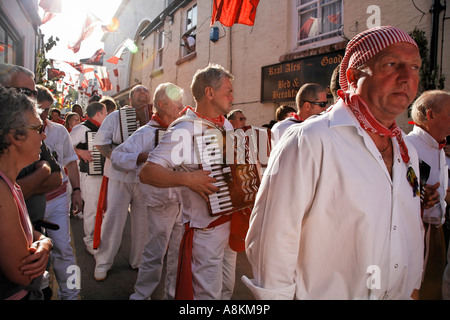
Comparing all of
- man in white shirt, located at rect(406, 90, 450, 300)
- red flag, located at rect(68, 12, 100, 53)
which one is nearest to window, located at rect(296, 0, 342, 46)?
man in white shirt, located at rect(406, 90, 450, 300)

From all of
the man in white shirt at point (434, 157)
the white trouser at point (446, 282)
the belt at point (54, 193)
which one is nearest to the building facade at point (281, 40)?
the man in white shirt at point (434, 157)

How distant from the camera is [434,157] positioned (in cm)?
268

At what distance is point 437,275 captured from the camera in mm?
2795

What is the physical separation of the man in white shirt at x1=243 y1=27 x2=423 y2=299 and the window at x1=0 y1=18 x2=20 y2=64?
8651 millimetres

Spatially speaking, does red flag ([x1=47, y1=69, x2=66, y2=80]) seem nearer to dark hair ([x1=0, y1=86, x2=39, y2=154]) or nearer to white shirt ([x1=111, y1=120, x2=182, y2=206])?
white shirt ([x1=111, y1=120, x2=182, y2=206])

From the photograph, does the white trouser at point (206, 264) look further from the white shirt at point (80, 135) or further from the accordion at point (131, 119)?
the white shirt at point (80, 135)

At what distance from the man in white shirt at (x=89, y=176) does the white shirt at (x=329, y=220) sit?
12.3 feet

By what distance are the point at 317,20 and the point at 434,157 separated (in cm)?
535

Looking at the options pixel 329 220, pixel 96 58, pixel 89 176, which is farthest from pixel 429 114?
pixel 96 58

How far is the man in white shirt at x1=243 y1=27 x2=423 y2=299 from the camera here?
4.43ft

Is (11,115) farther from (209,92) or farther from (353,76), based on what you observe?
(353,76)
